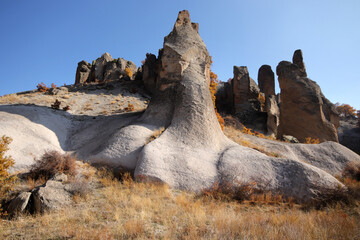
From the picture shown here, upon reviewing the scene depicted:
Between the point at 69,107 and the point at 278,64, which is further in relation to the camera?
the point at 278,64

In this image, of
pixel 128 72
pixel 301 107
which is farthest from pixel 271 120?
pixel 128 72

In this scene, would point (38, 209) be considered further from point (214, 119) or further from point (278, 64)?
point (278, 64)

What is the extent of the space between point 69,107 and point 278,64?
59.9 feet

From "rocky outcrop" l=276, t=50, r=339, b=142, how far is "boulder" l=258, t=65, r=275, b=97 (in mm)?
9747

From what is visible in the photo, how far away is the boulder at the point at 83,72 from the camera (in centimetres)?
2719

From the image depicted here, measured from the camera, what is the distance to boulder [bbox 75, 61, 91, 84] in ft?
89.2

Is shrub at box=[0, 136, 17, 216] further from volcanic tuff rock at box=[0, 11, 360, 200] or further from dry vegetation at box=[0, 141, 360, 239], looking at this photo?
volcanic tuff rock at box=[0, 11, 360, 200]

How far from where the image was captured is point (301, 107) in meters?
17.5

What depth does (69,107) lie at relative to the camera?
13.1 m

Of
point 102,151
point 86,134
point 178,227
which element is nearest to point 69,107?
point 86,134

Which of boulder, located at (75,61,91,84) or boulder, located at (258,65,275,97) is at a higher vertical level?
boulder, located at (258,65,275,97)

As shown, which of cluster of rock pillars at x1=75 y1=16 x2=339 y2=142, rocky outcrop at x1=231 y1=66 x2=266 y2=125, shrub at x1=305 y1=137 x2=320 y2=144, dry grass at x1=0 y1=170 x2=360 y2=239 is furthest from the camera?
rocky outcrop at x1=231 y1=66 x2=266 y2=125

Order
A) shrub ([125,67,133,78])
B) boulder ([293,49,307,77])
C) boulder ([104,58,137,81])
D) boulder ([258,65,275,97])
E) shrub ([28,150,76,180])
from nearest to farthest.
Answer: shrub ([28,150,76,180]) < boulder ([293,49,307,77]) < boulder ([104,58,137,81]) < shrub ([125,67,133,78]) < boulder ([258,65,275,97])

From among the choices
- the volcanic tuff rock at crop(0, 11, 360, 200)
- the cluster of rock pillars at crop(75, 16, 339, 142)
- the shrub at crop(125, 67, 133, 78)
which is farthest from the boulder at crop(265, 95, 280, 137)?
the shrub at crop(125, 67, 133, 78)
